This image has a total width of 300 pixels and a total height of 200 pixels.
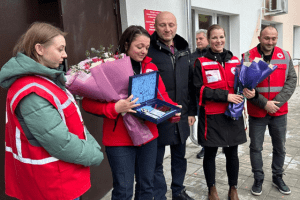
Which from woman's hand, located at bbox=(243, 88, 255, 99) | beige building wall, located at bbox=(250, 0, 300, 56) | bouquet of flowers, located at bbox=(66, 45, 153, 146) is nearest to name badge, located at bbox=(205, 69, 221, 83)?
woman's hand, located at bbox=(243, 88, 255, 99)

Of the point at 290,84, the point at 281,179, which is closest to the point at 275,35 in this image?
the point at 290,84

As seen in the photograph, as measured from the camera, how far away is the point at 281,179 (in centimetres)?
303

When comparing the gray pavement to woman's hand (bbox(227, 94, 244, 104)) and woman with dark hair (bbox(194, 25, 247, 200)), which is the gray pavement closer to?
woman with dark hair (bbox(194, 25, 247, 200))

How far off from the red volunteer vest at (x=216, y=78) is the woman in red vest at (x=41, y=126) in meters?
1.47

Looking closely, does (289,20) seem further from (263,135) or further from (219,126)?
(219,126)

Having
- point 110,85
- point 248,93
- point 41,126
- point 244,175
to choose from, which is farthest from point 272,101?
point 41,126

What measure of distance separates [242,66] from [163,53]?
31.3 inches

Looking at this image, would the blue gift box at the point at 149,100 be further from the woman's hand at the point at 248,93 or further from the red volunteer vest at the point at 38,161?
the woman's hand at the point at 248,93

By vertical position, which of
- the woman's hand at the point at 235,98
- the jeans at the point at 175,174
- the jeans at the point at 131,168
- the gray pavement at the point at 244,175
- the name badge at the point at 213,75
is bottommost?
the gray pavement at the point at 244,175

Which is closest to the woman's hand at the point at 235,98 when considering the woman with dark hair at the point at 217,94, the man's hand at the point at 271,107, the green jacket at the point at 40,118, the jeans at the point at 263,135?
the woman with dark hair at the point at 217,94

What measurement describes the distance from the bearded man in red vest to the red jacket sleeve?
5.43 ft

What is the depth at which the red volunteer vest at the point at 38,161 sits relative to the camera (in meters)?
1.36

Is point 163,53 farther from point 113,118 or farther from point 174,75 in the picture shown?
point 113,118

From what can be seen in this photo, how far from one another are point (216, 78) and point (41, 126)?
1.80 metres
